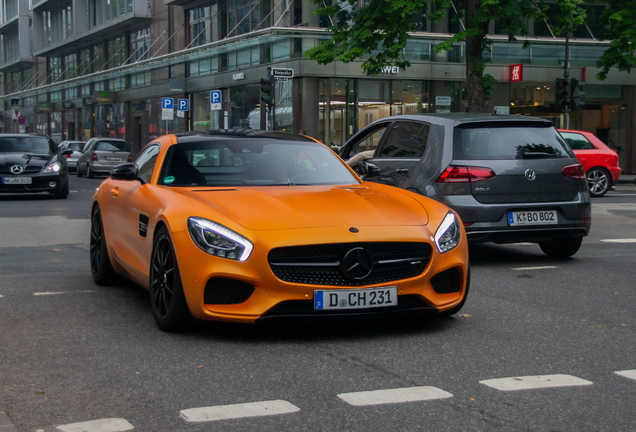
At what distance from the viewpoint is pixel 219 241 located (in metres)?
5.09

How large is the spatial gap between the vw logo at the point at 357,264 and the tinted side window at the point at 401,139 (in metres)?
4.07

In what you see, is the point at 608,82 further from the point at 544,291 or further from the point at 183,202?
Answer: the point at 183,202

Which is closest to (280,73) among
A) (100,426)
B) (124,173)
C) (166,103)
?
(166,103)

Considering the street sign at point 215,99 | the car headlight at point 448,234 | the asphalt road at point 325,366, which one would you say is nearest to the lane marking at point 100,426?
the asphalt road at point 325,366

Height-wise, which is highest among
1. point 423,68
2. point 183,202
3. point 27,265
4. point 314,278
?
point 423,68

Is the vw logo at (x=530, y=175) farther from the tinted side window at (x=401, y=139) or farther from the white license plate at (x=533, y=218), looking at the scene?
the tinted side window at (x=401, y=139)

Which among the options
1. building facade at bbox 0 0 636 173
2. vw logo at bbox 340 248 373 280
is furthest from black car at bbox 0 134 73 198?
vw logo at bbox 340 248 373 280

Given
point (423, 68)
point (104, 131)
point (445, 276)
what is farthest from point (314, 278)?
point (104, 131)

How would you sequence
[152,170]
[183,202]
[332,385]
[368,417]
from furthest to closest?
[152,170]
[183,202]
[332,385]
[368,417]

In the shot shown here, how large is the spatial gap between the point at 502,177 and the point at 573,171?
0.84m

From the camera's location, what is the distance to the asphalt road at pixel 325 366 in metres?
3.74

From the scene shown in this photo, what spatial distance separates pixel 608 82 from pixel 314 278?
33341 millimetres

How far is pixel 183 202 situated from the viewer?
5566 mm

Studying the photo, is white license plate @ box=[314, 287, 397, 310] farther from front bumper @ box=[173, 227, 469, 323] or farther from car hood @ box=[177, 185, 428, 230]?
car hood @ box=[177, 185, 428, 230]
